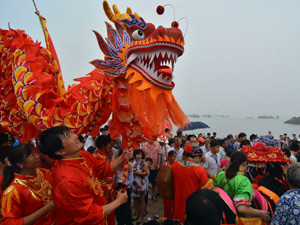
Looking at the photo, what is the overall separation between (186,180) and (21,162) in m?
2.02

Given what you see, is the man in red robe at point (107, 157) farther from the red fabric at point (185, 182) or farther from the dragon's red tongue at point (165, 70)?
the dragon's red tongue at point (165, 70)

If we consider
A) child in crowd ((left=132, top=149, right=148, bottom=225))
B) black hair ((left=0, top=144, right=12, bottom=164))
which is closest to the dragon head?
black hair ((left=0, top=144, right=12, bottom=164))

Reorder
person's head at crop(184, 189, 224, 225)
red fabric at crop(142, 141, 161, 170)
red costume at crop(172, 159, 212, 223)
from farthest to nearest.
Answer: red fabric at crop(142, 141, 161, 170) < red costume at crop(172, 159, 212, 223) < person's head at crop(184, 189, 224, 225)

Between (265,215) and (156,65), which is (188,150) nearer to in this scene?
(265,215)

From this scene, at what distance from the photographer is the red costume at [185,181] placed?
2.89m

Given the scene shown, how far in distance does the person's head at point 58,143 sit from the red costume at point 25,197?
0.29 m

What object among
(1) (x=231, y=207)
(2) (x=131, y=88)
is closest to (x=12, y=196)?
(2) (x=131, y=88)

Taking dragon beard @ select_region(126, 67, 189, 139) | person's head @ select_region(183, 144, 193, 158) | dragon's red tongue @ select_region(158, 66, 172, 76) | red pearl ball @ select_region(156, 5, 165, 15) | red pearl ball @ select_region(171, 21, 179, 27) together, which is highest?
red pearl ball @ select_region(156, 5, 165, 15)

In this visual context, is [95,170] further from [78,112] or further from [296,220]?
[296,220]

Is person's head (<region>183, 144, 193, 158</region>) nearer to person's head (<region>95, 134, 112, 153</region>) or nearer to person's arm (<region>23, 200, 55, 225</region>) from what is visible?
person's head (<region>95, 134, 112, 153</region>)

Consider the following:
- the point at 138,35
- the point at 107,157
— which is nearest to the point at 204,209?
the point at 138,35

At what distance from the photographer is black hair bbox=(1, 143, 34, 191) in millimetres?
1627

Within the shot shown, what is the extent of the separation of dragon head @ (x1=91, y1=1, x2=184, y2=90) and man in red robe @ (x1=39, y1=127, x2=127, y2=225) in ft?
2.36

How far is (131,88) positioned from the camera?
1.86 m
